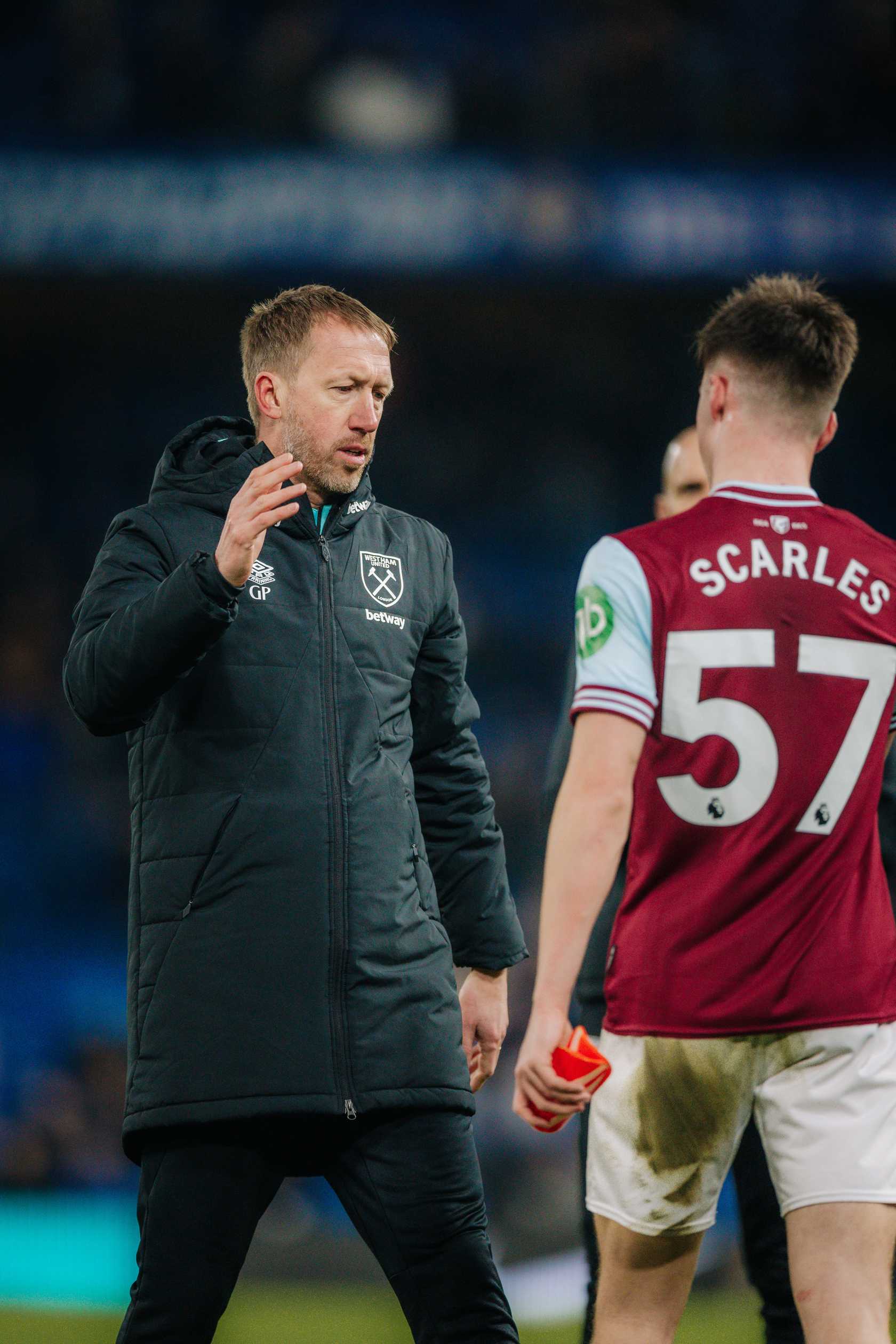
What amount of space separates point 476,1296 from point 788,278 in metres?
1.87

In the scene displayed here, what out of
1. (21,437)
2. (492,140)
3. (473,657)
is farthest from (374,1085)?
(21,437)

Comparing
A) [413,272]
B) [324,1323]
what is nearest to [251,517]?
[324,1323]

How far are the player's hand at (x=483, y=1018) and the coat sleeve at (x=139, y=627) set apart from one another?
0.89 metres

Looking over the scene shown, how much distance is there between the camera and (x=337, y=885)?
9.68ft

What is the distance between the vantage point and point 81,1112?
33.0 ft

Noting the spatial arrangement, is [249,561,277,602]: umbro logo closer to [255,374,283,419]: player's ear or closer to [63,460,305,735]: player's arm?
[63,460,305,735]: player's arm

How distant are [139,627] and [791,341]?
1203 mm

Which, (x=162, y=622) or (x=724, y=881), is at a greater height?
(x=162, y=622)

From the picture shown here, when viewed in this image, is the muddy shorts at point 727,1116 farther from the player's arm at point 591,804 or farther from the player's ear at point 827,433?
the player's ear at point 827,433

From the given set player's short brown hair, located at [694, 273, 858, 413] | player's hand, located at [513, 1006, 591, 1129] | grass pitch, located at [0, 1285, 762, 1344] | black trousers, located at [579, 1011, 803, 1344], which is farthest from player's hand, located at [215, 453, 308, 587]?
grass pitch, located at [0, 1285, 762, 1344]

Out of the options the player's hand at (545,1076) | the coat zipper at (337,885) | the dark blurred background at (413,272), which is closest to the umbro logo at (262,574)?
the coat zipper at (337,885)

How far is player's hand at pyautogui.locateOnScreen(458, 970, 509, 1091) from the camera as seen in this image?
3369 millimetres

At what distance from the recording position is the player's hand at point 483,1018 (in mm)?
3369

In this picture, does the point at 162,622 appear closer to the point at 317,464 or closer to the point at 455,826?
the point at 317,464
